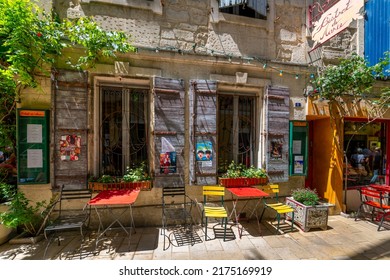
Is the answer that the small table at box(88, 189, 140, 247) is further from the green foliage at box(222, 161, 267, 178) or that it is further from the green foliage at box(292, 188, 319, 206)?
the green foliage at box(292, 188, 319, 206)

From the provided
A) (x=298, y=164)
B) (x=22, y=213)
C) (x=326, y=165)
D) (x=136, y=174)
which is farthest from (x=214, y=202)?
(x=22, y=213)

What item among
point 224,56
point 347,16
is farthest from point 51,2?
point 347,16

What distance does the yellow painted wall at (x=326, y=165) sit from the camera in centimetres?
529

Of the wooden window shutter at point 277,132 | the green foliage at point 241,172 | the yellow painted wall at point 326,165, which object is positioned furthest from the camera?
the yellow painted wall at point 326,165

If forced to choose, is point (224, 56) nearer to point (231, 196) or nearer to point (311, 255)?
point (231, 196)

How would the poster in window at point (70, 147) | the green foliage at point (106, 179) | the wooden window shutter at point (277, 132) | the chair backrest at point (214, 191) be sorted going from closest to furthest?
1. the poster in window at point (70, 147)
2. the green foliage at point (106, 179)
3. the chair backrest at point (214, 191)
4. the wooden window shutter at point (277, 132)

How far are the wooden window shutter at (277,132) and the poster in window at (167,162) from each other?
8.02ft

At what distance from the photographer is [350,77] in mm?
4668

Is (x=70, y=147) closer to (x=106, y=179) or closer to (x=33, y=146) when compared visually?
(x=33, y=146)

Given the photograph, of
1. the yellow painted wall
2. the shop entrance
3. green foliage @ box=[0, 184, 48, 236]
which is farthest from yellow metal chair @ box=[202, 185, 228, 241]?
the shop entrance

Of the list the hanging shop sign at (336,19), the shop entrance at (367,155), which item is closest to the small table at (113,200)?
the hanging shop sign at (336,19)

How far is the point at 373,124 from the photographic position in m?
6.02

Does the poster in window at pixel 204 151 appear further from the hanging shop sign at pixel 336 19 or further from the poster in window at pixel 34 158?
the hanging shop sign at pixel 336 19

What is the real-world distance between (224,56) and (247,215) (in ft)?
13.8
